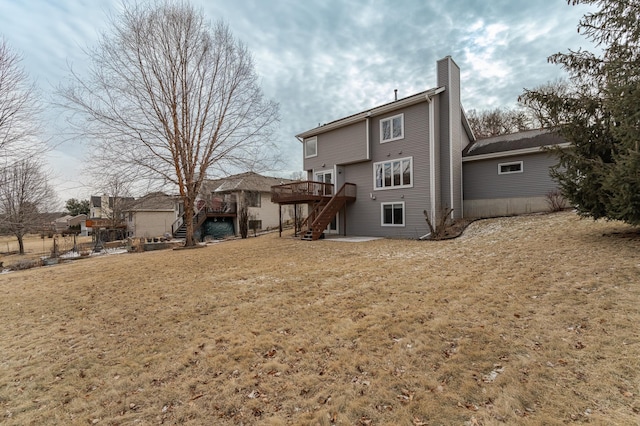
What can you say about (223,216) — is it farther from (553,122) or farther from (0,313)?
(553,122)

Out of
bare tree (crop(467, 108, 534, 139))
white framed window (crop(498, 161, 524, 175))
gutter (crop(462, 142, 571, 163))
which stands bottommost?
white framed window (crop(498, 161, 524, 175))

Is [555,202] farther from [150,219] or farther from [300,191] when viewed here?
[150,219]

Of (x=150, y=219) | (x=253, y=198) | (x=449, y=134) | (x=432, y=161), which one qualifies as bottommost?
(x=150, y=219)

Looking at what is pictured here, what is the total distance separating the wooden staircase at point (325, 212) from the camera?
15719mm

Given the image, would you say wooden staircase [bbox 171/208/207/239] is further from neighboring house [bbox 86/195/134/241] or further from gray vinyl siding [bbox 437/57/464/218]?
A: gray vinyl siding [bbox 437/57/464/218]

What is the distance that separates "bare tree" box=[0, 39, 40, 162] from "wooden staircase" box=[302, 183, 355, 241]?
12.2 m

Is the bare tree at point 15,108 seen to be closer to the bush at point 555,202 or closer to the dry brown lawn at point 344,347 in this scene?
the dry brown lawn at point 344,347

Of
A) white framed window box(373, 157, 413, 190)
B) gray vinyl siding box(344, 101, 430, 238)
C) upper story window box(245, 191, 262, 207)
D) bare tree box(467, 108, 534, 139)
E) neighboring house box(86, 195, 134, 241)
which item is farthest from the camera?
neighboring house box(86, 195, 134, 241)

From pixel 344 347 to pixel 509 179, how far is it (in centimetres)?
1505

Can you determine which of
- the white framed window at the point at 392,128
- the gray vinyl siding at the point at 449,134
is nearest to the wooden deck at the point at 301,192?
the white framed window at the point at 392,128

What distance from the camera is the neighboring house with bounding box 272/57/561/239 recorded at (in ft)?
46.9

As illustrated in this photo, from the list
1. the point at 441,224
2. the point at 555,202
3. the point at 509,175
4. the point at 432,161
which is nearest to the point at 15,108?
the point at 432,161

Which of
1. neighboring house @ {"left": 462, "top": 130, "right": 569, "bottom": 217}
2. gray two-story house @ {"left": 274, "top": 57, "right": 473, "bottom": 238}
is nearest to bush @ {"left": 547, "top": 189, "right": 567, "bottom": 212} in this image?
neighboring house @ {"left": 462, "top": 130, "right": 569, "bottom": 217}

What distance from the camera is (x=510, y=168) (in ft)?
48.0
